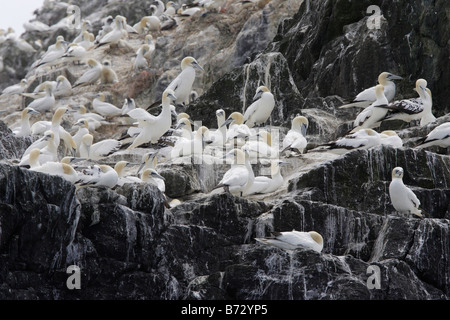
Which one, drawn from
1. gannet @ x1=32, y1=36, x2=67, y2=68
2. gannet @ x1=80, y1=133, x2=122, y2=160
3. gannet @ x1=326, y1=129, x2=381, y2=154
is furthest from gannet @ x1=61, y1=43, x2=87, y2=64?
gannet @ x1=326, y1=129, x2=381, y2=154

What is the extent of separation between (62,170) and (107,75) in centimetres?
1455

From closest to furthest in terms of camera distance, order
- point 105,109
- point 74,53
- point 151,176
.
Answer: point 151,176, point 105,109, point 74,53

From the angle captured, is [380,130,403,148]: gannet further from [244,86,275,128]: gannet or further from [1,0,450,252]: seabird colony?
[244,86,275,128]: gannet

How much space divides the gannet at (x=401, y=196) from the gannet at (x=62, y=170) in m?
4.26

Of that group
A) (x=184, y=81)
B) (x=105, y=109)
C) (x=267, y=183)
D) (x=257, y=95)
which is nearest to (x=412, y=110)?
(x=257, y=95)

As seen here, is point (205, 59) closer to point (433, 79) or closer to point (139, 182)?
point (433, 79)

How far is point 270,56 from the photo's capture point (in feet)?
75.7

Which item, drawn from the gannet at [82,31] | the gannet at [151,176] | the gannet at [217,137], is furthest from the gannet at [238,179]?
the gannet at [82,31]

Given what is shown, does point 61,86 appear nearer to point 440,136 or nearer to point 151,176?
point 151,176

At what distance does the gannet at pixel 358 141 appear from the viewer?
1806 cm

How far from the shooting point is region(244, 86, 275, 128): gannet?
2152cm

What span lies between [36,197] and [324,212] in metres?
3.99

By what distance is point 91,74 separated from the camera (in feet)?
97.7

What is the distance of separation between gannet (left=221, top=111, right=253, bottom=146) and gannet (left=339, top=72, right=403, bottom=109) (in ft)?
6.13
